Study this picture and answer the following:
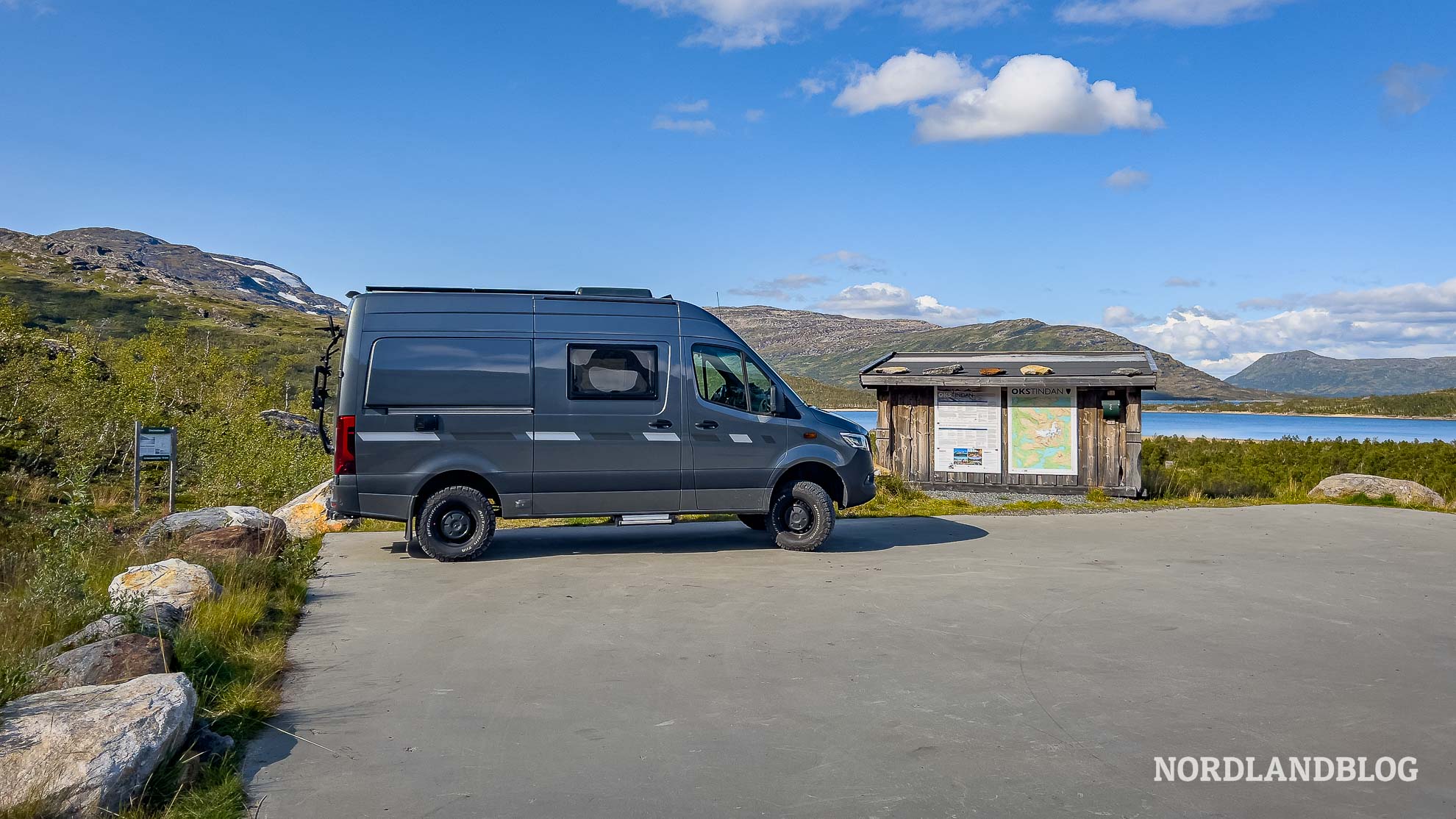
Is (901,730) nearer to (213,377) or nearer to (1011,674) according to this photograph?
(1011,674)

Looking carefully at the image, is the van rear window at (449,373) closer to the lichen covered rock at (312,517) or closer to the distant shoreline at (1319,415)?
the lichen covered rock at (312,517)

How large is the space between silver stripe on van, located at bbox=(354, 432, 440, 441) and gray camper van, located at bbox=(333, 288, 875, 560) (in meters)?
0.02

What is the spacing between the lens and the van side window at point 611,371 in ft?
34.8

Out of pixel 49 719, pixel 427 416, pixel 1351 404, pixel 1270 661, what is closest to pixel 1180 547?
pixel 1270 661

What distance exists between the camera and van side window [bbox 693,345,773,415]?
1095cm

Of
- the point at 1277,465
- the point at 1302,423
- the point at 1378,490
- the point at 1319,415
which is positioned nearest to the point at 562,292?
the point at 1378,490

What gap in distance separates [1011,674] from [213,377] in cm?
3971

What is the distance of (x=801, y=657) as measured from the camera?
21.1 ft

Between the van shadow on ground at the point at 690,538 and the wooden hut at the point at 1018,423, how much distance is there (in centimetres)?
474

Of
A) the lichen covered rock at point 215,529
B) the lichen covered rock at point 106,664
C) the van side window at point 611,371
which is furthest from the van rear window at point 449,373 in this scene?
the lichen covered rock at point 106,664

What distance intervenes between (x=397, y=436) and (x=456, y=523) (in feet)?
3.62

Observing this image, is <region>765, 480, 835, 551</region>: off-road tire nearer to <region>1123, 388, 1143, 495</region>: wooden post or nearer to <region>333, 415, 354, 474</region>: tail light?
<region>333, 415, 354, 474</region>: tail light

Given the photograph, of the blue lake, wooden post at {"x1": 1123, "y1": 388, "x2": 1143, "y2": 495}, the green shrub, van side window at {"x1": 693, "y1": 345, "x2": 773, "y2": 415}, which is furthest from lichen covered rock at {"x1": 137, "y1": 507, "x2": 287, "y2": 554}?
the blue lake

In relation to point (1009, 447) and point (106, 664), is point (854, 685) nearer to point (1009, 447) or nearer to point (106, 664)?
point (106, 664)
